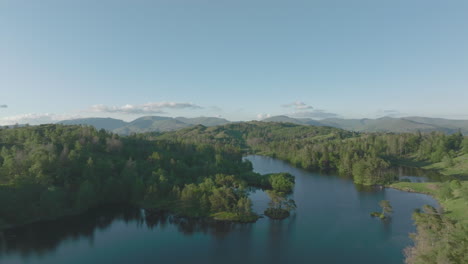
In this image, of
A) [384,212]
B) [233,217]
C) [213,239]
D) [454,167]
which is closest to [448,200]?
[384,212]

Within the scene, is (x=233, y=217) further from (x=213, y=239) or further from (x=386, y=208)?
(x=386, y=208)

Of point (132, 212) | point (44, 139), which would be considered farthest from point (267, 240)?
point (44, 139)

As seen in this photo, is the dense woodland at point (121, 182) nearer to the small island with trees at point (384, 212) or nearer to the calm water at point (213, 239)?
the calm water at point (213, 239)

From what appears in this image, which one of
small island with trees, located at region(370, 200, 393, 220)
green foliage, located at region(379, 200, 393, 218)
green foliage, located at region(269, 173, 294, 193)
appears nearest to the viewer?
small island with trees, located at region(370, 200, 393, 220)

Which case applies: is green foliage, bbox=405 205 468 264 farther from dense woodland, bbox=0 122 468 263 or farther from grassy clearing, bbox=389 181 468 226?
grassy clearing, bbox=389 181 468 226

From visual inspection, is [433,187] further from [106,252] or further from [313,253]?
[106,252]

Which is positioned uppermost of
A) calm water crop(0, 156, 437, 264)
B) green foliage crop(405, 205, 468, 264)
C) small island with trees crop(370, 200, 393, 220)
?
green foliage crop(405, 205, 468, 264)

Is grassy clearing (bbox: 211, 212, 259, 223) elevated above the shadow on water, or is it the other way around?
grassy clearing (bbox: 211, 212, 259, 223)

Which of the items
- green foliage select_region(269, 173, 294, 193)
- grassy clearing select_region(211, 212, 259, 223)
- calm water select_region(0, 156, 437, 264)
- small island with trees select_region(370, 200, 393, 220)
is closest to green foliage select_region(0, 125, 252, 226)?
grassy clearing select_region(211, 212, 259, 223)
